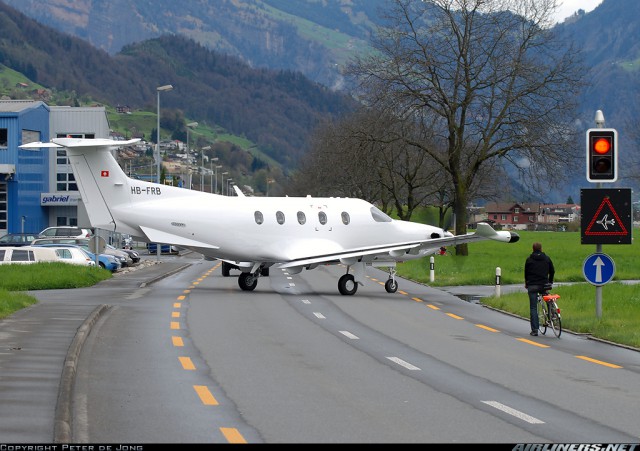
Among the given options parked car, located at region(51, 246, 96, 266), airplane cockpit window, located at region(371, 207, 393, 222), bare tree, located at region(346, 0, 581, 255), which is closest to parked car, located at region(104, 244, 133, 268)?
parked car, located at region(51, 246, 96, 266)

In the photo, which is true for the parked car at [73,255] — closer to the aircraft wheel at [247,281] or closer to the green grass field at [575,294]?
the aircraft wheel at [247,281]

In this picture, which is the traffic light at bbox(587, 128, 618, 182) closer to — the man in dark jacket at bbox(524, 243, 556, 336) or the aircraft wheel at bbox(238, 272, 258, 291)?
the man in dark jacket at bbox(524, 243, 556, 336)

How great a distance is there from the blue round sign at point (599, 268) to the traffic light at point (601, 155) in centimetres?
165

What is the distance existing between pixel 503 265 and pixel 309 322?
31.0 meters

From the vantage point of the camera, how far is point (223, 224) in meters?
30.5

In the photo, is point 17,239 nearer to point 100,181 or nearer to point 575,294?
point 100,181

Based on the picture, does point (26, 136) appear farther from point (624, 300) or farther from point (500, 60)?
point (624, 300)

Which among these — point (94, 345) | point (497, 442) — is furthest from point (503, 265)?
point (497, 442)

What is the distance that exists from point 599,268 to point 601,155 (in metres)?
2.26

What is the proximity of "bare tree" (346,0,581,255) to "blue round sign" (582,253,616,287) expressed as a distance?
102ft

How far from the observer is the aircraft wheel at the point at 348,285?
101 ft

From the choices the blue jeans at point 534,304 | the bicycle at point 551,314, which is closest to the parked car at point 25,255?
the blue jeans at point 534,304

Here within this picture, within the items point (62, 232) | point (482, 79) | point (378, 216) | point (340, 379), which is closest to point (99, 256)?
point (378, 216)

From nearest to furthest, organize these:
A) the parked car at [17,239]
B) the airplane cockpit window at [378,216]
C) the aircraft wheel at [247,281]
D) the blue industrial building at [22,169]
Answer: the aircraft wheel at [247,281] → the airplane cockpit window at [378,216] → the parked car at [17,239] → the blue industrial building at [22,169]
